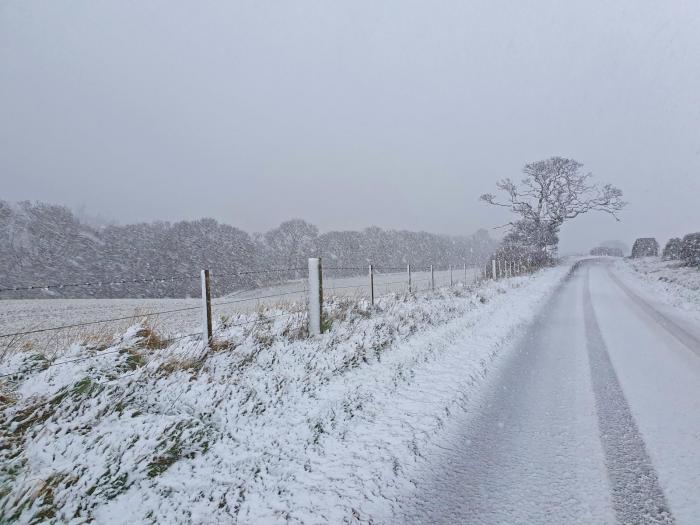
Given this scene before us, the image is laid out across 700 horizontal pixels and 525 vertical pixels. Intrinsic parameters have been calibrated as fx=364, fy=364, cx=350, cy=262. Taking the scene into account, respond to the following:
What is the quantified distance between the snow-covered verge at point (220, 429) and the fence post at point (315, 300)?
2.61 feet

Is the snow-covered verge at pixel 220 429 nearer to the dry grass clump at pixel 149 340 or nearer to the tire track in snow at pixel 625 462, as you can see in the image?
the dry grass clump at pixel 149 340

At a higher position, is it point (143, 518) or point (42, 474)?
point (42, 474)

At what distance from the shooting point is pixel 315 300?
6.59 m

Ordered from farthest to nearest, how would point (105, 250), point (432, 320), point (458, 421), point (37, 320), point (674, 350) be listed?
point (105, 250), point (37, 320), point (432, 320), point (674, 350), point (458, 421)

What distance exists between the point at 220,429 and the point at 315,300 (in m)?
3.42

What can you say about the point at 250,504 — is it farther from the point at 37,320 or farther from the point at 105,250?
the point at 105,250

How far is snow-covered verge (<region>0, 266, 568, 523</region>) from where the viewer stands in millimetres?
2393

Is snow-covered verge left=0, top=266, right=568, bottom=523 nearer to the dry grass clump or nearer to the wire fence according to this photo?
the dry grass clump

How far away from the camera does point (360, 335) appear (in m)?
6.46

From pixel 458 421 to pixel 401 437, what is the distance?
776mm

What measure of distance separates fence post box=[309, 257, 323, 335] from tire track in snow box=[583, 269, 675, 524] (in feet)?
13.7

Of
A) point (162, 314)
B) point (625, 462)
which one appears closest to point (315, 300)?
point (625, 462)

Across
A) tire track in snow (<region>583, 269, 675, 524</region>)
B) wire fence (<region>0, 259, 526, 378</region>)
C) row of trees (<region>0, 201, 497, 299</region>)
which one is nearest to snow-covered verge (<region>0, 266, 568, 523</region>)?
wire fence (<region>0, 259, 526, 378</region>)

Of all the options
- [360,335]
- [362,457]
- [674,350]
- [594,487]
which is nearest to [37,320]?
[360,335]
